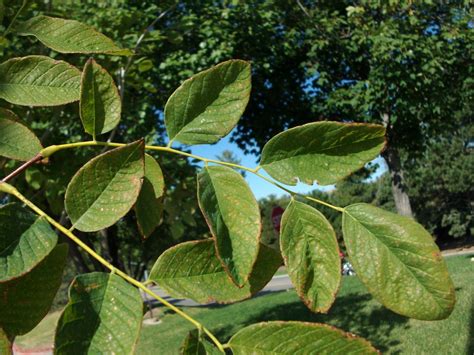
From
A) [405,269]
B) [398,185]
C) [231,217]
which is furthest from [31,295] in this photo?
[398,185]

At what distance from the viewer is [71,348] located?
11.6 inches

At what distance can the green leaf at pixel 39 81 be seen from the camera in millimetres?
490

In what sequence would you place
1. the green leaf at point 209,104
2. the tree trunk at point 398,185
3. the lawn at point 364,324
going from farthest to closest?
the tree trunk at point 398,185
the lawn at point 364,324
the green leaf at point 209,104

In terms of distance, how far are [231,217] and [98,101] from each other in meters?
0.18

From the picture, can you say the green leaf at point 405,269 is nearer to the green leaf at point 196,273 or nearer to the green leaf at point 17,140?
the green leaf at point 196,273

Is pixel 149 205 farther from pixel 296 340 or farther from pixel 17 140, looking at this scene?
pixel 296 340

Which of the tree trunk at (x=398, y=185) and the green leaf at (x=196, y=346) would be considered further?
the tree trunk at (x=398, y=185)

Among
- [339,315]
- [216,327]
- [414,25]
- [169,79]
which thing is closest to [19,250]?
[169,79]

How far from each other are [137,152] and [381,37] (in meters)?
5.75

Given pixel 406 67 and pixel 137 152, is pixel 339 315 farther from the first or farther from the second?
pixel 137 152

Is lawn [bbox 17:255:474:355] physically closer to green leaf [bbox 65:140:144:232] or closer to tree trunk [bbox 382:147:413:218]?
tree trunk [bbox 382:147:413:218]

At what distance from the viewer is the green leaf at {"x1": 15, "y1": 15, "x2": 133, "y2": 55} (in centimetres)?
49

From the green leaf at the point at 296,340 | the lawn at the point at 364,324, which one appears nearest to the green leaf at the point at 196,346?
the green leaf at the point at 296,340

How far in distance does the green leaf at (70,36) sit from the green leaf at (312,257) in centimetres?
26
